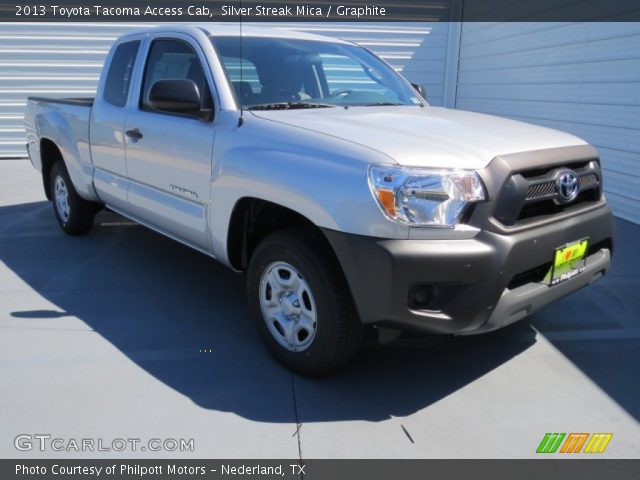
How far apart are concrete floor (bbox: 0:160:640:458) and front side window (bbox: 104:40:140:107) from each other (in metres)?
1.46

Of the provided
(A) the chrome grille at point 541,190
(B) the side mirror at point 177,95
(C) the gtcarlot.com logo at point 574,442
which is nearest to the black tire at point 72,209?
(B) the side mirror at point 177,95

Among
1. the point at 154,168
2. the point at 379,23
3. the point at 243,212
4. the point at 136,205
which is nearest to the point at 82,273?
the point at 136,205

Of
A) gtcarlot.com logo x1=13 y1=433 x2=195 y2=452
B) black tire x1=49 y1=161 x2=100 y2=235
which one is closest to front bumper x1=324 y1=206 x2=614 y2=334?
gtcarlot.com logo x1=13 y1=433 x2=195 y2=452

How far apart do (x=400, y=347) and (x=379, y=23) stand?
353 inches

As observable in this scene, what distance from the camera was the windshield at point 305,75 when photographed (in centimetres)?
351

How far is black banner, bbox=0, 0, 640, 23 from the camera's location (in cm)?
1032

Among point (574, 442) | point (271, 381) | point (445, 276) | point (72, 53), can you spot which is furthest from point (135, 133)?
point (72, 53)

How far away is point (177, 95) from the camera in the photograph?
3262mm

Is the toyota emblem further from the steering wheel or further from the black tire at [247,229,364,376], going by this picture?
the steering wheel

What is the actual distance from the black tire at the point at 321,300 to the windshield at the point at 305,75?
94 centimetres

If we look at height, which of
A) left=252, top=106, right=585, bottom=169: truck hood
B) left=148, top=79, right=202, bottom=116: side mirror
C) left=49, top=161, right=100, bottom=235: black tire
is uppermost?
left=148, top=79, right=202, bottom=116: side mirror
